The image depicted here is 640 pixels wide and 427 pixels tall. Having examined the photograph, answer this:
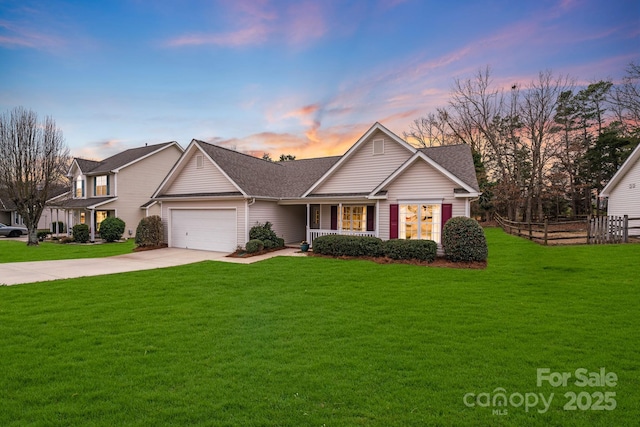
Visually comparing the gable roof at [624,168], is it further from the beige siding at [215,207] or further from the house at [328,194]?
the beige siding at [215,207]

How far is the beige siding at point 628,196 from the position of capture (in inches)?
732

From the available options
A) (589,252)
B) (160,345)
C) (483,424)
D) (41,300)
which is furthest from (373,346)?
(589,252)

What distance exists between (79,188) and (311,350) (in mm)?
31598

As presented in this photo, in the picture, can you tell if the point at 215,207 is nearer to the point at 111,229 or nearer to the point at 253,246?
the point at 253,246

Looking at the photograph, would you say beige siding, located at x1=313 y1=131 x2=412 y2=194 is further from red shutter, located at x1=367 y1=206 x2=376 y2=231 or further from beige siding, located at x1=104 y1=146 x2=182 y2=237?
beige siding, located at x1=104 y1=146 x2=182 y2=237

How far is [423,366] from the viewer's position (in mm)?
4223

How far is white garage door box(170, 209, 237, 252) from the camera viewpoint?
17.1 metres

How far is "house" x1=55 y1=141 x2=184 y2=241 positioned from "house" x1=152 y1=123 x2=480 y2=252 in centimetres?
815

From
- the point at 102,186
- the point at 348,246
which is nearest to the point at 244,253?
the point at 348,246

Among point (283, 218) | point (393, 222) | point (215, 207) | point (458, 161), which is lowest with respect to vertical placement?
point (393, 222)

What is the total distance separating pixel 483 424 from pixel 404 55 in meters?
17.9

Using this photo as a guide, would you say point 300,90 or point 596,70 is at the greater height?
point 596,70

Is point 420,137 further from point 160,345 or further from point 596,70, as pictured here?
point 160,345

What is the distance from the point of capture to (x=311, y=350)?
4730mm
